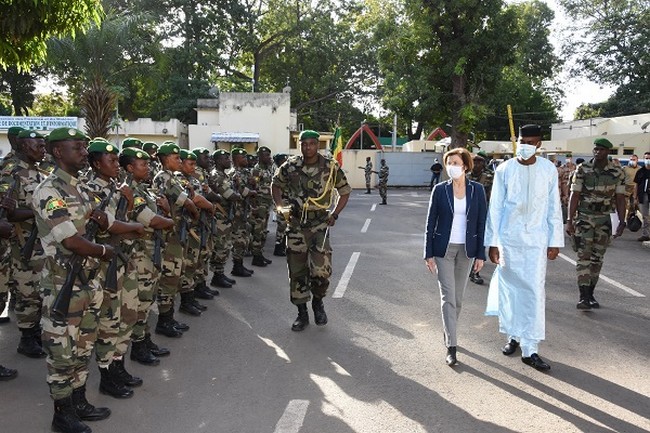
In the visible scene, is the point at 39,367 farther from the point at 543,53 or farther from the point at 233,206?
the point at 543,53

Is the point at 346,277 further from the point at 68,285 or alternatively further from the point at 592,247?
the point at 68,285

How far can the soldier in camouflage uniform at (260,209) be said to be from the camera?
966cm

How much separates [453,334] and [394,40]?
2235cm

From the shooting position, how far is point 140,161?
4.75 m

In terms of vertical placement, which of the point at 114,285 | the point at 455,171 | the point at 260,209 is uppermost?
the point at 455,171

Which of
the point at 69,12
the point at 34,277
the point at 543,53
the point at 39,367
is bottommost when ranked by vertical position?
the point at 39,367

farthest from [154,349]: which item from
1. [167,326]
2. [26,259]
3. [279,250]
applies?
[279,250]

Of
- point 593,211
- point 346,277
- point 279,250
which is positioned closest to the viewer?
point 593,211

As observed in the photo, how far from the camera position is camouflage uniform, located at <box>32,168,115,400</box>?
3.58m

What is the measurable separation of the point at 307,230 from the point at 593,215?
349 cm

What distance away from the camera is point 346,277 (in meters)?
8.52

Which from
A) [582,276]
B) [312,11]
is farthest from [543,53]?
[582,276]

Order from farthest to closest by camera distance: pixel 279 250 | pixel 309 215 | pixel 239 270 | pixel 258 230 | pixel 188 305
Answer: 1. pixel 279 250
2. pixel 258 230
3. pixel 239 270
4. pixel 188 305
5. pixel 309 215

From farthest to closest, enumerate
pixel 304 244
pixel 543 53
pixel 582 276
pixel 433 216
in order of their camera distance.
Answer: pixel 543 53 < pixel 582 276 < pixel 304 244 < pixel 433 216
